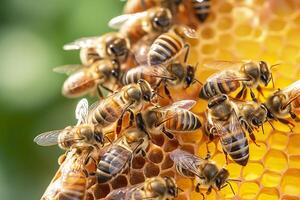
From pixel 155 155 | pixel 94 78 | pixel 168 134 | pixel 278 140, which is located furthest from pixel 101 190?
pixel 278 140

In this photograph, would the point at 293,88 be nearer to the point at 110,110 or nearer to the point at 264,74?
the point at 264,74

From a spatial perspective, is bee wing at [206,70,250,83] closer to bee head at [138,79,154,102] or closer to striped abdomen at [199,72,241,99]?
striped abdomen at [199,72,241,99]

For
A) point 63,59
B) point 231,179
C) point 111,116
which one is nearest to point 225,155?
point 231,179

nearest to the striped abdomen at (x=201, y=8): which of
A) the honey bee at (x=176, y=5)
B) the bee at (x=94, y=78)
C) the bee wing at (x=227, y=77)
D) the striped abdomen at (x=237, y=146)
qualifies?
the honey bee at (x=176, y=5)

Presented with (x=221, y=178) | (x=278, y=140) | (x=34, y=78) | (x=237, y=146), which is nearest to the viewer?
(x=237, y=146)

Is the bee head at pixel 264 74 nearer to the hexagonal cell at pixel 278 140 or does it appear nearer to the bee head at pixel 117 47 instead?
the hexagonal cell at pixel 278 140
